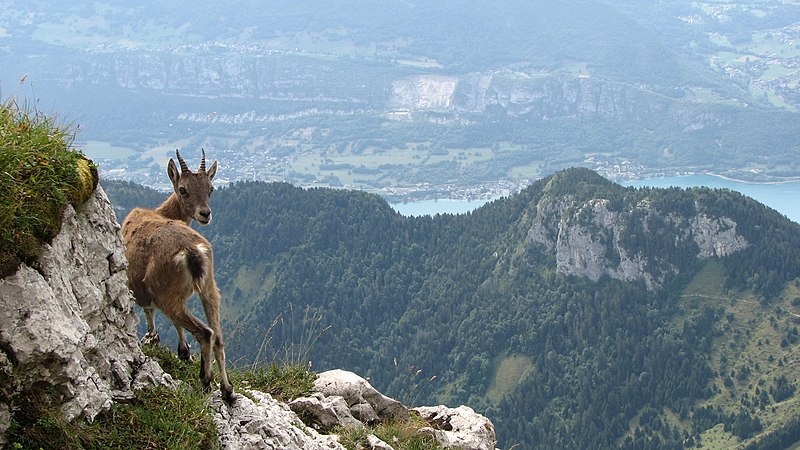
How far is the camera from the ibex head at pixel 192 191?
12031 millimetres

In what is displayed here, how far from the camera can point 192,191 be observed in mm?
12086

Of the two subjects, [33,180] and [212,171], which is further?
[212,171]

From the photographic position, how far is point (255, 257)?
433 feet

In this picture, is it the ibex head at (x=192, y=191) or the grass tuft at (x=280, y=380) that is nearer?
the ibex head at (x=192, y=191)

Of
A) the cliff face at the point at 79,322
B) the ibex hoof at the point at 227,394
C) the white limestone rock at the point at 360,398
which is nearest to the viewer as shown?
the cliff face at the point at 79,322

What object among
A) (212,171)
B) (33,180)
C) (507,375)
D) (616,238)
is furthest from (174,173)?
(616,238)

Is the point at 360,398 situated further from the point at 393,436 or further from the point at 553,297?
the point at 553,297

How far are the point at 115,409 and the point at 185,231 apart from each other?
2381 mm

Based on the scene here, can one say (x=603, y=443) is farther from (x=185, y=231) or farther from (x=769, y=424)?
(x=185, y=231)

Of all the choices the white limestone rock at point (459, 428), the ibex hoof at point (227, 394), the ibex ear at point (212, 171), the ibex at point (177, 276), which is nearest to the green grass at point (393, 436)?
the white limestone rock at point (459, 428)

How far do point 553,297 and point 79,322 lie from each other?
12250 cm

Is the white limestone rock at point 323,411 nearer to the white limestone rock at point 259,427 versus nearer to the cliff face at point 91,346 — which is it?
the cliff face at point 91,346

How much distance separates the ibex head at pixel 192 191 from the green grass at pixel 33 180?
2.68m

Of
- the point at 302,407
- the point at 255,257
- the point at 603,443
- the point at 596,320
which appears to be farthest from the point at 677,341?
the point at 302,407
